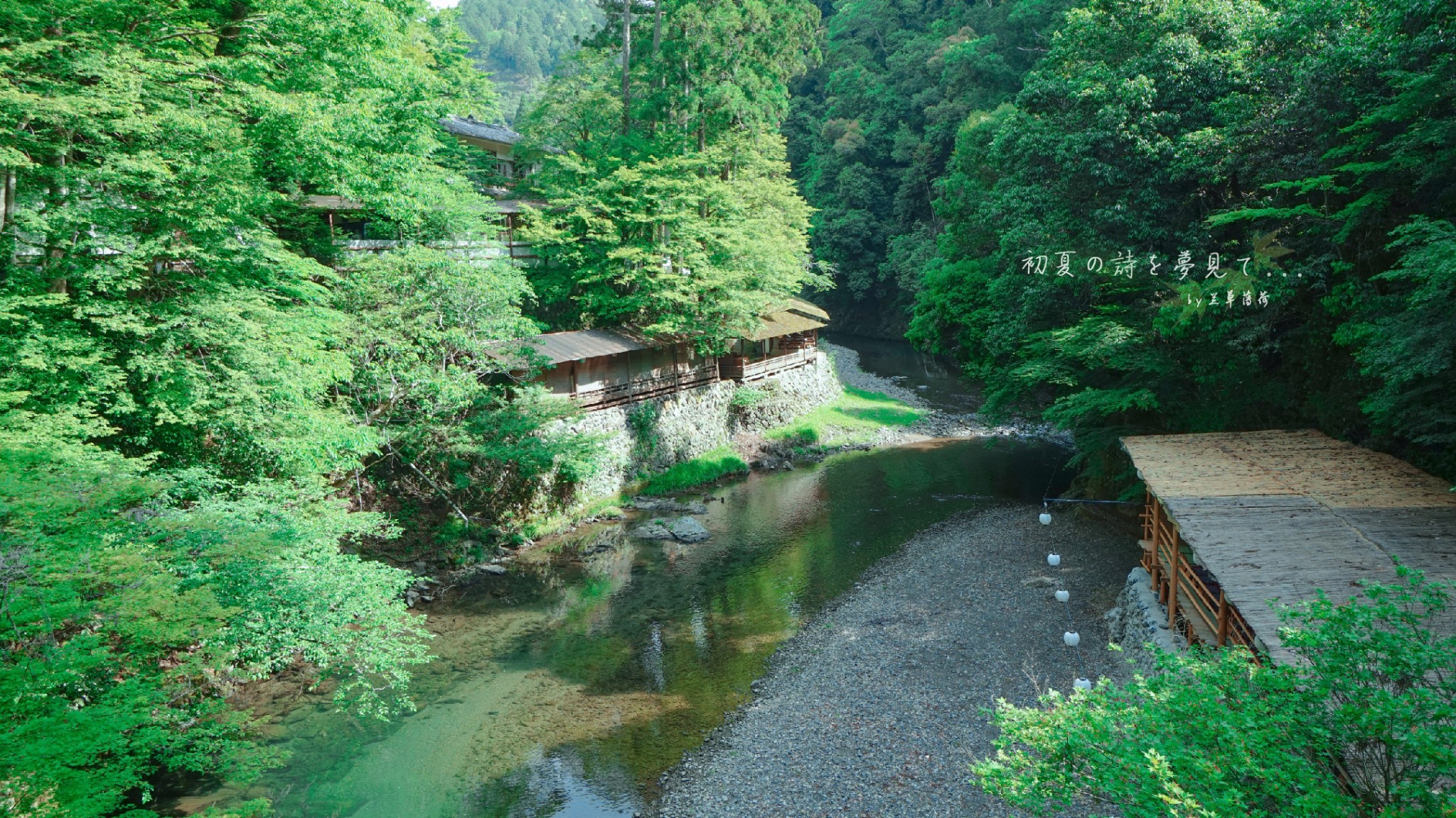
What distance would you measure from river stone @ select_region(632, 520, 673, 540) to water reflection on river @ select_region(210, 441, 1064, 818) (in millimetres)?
462

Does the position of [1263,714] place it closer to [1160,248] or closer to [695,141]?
[1160,248]

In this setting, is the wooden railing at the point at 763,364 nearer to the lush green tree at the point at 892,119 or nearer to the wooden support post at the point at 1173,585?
the lush green tree at the point at 892,119

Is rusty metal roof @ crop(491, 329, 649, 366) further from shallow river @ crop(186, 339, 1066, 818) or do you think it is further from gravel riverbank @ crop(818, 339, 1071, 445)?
gravel riverbank @ crop(818, 339, 1071, 445)

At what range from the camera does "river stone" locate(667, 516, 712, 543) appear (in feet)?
69.1

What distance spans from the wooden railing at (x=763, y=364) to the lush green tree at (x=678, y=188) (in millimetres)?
2753

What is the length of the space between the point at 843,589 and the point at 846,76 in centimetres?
4706

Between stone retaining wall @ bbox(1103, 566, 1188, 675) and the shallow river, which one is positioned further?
stone retaining wall @ bbox(1103, 566, 1188, 675)

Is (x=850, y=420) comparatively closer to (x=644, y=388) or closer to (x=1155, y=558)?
(x=644, y=388)

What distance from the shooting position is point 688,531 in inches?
840

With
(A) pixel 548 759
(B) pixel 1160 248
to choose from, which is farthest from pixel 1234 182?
(A) pixel 548 759

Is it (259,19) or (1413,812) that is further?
(259,19)

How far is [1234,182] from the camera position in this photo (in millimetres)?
18047

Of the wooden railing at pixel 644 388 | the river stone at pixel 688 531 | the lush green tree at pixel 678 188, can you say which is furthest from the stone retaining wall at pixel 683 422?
the river stone at pixel 688 531

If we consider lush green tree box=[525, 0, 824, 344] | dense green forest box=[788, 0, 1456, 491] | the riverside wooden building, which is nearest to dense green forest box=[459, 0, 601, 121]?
lush green tree box=[525, 0, 824, 344]
